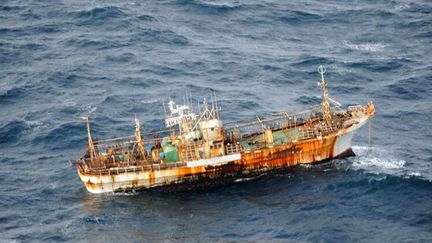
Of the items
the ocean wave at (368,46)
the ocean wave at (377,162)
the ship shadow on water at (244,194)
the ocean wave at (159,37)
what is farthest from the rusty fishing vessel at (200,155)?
the ocean wave at (159,37)

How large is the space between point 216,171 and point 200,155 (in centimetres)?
284

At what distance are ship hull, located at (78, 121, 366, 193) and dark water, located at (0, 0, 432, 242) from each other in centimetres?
172

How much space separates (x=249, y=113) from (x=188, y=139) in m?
18.5

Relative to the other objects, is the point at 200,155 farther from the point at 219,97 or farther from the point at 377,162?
the point at 219,97

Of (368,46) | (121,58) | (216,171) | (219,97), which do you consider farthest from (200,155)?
(368,46)

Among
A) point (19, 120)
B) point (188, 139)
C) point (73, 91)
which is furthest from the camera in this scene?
point (73, 91)

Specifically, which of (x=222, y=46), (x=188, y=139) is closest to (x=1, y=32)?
(x=222, y=46)

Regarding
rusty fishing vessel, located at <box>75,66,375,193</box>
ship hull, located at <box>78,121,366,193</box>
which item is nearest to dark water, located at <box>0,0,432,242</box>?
ship hull, located at <box>78,121,366,193</box>

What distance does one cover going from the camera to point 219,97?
110500mm

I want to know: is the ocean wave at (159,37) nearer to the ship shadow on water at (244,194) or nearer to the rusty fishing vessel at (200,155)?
the rusty fishing vessel at (200,155)

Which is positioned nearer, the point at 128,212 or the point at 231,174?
the point at 128,212

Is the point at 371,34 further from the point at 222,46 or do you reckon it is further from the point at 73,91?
the point at 73,91

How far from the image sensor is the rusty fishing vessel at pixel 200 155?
88812 millimetres

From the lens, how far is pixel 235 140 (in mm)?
92812
